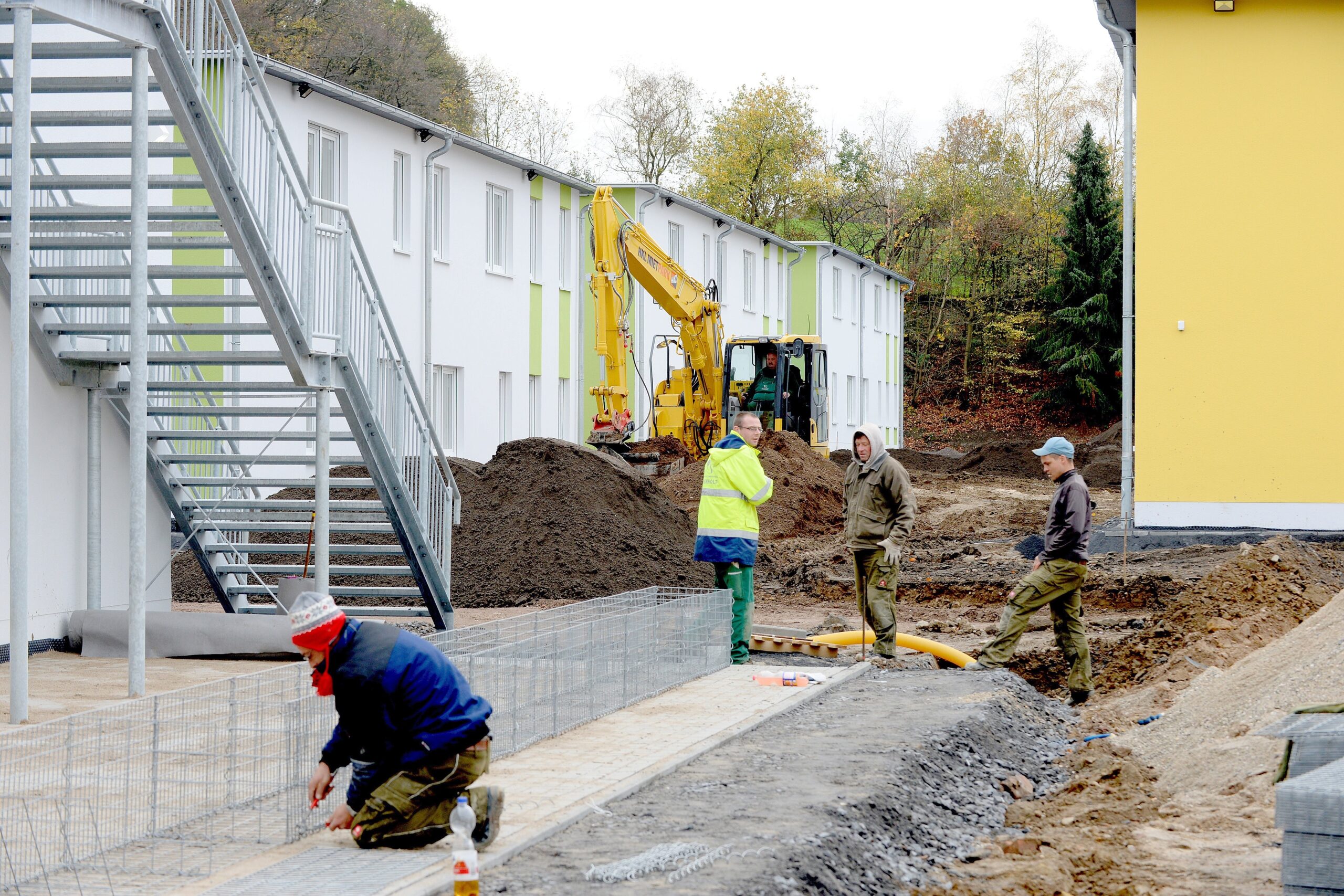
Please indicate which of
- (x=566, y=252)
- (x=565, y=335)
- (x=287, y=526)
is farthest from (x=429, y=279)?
(x=287, y=526)

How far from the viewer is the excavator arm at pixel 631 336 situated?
25719 millimetres

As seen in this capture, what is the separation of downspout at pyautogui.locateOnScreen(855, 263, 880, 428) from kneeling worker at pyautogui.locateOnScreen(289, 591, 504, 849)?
4634 cm

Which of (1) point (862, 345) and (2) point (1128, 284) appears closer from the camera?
(2) point (1128, 284)

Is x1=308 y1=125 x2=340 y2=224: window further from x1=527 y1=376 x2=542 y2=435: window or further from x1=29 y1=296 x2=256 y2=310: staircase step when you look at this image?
x1=29 y1=296 x2=256 y2=310: staircase step

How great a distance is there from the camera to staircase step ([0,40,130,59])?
9.51 m

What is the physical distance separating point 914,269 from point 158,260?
52244 mm

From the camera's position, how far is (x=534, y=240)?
2870 centimetres

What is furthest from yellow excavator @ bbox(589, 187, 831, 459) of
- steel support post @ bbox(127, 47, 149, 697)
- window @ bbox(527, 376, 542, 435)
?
steel support post @ bbox(127, 47, 149, 697)

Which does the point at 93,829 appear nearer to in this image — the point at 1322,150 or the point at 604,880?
the point at 604,880

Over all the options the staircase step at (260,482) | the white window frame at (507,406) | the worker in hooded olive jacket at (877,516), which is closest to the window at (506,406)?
the white window frame at (507,406)

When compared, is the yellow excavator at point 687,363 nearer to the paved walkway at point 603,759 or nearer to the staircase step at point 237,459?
the staircase step at point 237,459

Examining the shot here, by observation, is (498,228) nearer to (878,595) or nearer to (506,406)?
(506,406)

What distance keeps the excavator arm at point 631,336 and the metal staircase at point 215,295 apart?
39.0 feet

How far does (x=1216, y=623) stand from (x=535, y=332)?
17.6m
